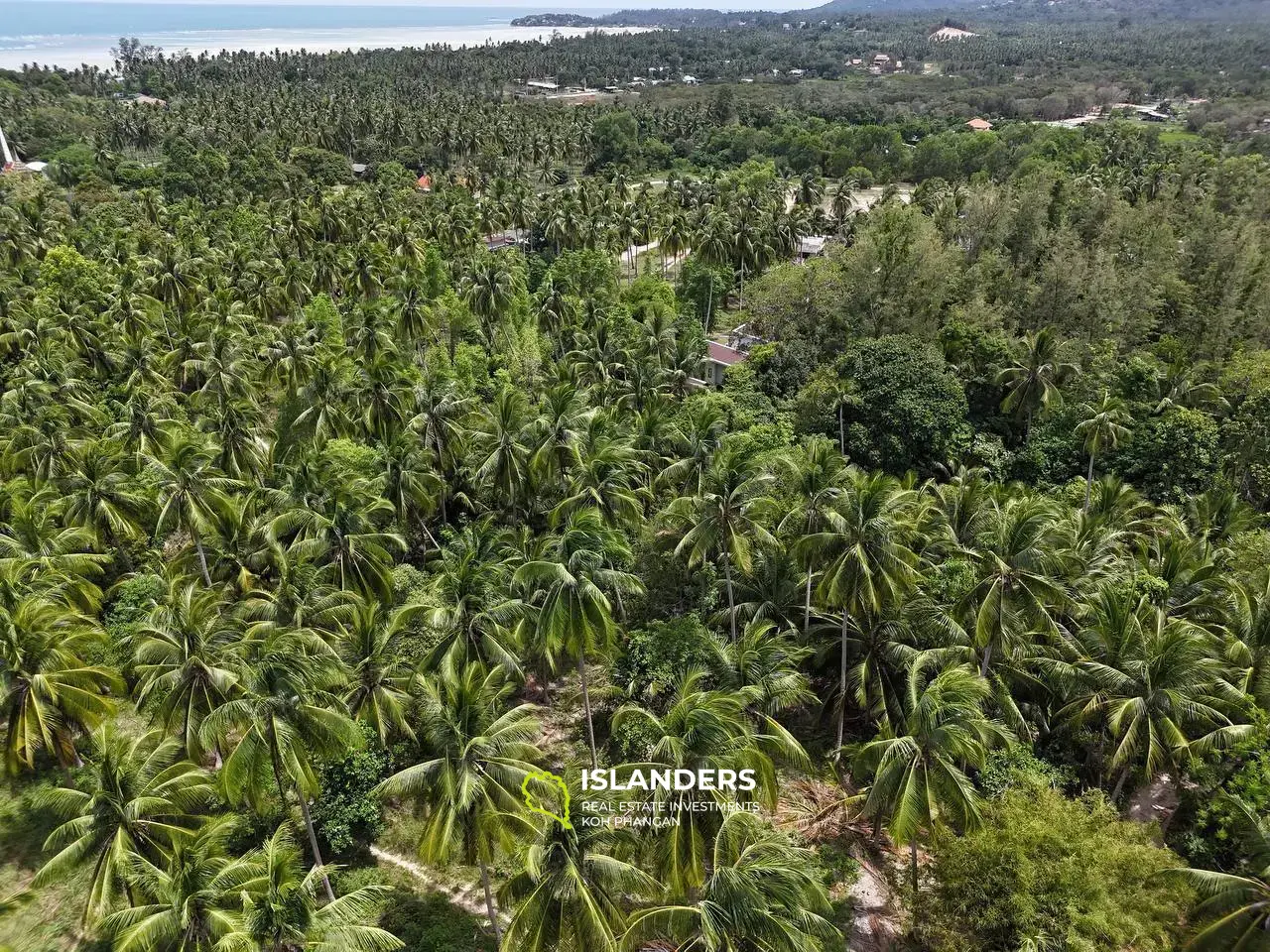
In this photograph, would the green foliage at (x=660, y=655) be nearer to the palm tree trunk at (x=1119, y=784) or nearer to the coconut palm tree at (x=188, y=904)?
the palm tree trunk at (x=1119, y=784)

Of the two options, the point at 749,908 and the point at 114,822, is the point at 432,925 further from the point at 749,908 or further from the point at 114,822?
the point at 749,908

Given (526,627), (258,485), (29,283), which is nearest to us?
(526,627)

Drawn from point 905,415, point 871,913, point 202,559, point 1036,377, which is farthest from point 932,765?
point 1036,377

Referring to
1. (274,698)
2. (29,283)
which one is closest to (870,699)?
(274,698)

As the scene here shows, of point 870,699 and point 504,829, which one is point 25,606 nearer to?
point 504,829

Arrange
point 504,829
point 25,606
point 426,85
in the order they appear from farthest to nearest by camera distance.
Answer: point 426,85, point 25,606, point 504,829
